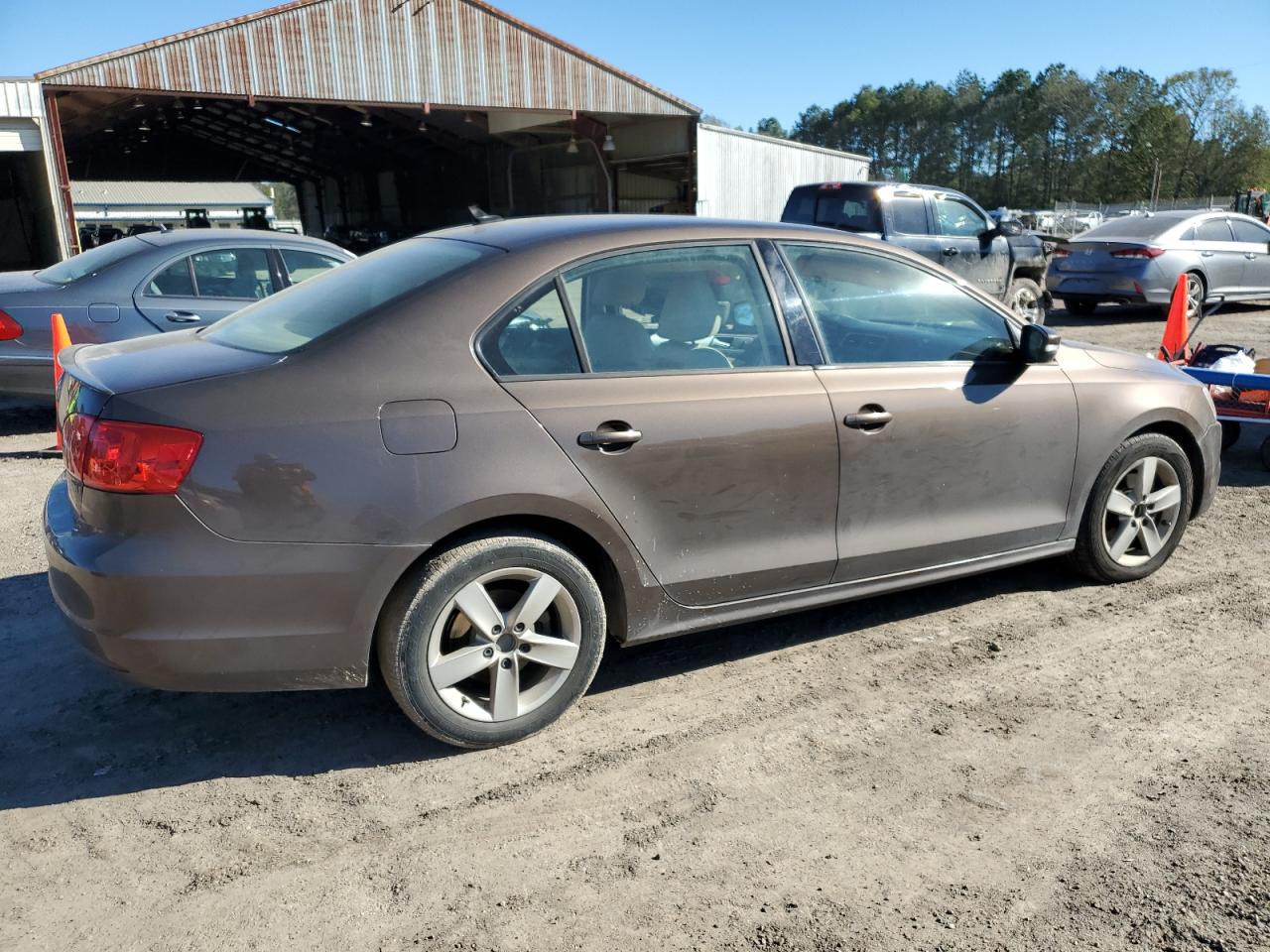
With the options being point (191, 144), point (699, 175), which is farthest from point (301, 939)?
point (191, 144)

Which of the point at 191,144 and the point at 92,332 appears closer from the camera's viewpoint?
the point at 92,332

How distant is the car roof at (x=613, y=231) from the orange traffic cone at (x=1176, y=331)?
451cm

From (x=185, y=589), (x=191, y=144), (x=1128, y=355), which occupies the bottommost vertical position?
(x=185, y=589)

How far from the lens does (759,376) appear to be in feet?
11.4

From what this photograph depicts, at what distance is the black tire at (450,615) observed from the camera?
9.62 feet

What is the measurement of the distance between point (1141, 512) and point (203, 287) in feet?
22.2

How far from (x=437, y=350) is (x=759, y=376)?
3.79 ft

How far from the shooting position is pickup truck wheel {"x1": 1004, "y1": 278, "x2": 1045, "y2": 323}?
1329 centimetres

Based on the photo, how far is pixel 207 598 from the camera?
2.74 metres

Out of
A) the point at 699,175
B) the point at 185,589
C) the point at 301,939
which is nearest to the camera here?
the point at 301,939

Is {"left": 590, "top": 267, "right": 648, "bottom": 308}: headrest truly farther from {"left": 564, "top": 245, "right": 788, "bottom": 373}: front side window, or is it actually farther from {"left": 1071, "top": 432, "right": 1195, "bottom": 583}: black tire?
{"left": 1071, "top": 432, "right": 1195, "bottom": 583}: black tire

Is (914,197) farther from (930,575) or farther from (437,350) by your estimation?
(437,350)

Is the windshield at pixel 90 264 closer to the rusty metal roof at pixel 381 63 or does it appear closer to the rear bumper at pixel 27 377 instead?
the rear bumper at pixel 27 377

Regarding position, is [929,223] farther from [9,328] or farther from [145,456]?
[145,456]
